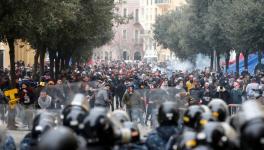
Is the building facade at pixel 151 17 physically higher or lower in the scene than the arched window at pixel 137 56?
higher

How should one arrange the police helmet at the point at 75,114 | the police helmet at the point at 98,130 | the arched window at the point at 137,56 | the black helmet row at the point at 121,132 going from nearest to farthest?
the black helmet row at the point at 121,132
the police helmet at the point at 98,130
the police helmet at the point at 75,114
the arched window at the point at 137,56

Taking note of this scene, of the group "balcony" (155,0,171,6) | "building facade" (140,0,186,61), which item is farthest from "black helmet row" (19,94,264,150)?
"balcony" (155,0,171,6)

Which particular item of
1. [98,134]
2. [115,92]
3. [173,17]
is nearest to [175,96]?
[115,92]

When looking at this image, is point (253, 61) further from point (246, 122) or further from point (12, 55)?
point (246, 122)

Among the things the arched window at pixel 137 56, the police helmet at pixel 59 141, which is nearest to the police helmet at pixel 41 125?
the police helmet at pixel 59 141

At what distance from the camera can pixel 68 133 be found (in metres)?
7.36

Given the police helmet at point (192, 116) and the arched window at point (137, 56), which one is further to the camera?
the arched window at point (137, 56)

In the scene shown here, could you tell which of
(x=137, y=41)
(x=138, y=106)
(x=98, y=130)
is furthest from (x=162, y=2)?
(x=98, y=130)

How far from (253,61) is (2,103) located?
124 ft

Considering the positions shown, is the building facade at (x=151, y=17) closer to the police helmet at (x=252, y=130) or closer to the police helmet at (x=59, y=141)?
the police helmet at (x=252, y=130)

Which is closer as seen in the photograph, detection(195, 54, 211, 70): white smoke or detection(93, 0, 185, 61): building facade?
detection(195, 54, 211, 70): white smoke

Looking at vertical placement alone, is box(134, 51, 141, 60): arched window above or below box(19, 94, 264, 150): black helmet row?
above

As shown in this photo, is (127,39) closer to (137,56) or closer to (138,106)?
(137,56)

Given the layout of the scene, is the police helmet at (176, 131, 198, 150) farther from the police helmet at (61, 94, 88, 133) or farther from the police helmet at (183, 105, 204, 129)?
the police helmet at (183, 105, 204, 129)
